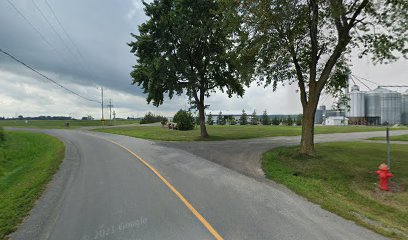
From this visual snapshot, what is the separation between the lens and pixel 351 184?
10375 mm

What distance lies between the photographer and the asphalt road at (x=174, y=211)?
5.67 meters

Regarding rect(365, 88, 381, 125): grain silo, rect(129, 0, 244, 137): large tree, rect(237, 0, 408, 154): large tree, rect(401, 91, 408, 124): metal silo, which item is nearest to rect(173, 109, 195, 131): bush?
rect(129, 0, 244, 137): large tree

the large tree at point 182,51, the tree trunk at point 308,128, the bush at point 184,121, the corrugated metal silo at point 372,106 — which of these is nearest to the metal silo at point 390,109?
the corrugated metal silo at point 372,106

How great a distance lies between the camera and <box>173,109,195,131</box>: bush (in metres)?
44.0

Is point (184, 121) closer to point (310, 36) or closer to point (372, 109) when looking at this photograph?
point (310, 36)

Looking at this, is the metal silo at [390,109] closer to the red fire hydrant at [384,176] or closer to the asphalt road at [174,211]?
the red fire hydrant at [384,176]

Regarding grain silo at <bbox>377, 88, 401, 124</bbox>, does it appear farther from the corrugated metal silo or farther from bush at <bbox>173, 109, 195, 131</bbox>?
bush at <bbox>173, 109, 195, 131</bbox>

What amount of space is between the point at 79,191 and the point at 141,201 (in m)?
2.60

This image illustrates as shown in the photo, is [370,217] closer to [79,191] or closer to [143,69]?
[79,191]

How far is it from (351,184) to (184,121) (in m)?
34.9

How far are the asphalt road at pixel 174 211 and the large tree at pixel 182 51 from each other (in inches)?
721

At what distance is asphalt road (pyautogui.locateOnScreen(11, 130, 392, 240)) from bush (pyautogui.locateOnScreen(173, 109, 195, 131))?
32.4 m

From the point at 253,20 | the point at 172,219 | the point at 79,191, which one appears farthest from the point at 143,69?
the point at 172,219

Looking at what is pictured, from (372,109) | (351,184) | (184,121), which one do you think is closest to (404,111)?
(372,109)
